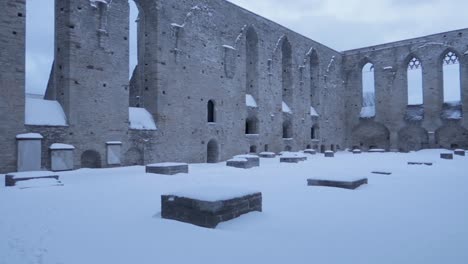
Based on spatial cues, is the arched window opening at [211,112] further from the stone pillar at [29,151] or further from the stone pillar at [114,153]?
the stone pillar at [29,151]

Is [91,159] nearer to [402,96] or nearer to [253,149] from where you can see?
[253,149]

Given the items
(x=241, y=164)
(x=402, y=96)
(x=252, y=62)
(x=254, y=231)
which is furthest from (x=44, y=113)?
(x=402, y=96)

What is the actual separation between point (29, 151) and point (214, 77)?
31.1 ft

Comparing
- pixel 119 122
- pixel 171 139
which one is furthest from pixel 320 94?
pixel 119 122

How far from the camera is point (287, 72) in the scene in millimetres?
23969

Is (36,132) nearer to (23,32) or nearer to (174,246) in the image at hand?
(23,32)

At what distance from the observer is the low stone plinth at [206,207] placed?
4.21 metres

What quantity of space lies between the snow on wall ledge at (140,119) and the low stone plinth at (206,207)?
9759mm

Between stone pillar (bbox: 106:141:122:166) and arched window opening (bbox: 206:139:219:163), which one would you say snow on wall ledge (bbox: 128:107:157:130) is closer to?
stone pillar (bbox: 106:141:122:166)

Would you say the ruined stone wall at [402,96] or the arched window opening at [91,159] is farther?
the ruined stone wall at [402,96]

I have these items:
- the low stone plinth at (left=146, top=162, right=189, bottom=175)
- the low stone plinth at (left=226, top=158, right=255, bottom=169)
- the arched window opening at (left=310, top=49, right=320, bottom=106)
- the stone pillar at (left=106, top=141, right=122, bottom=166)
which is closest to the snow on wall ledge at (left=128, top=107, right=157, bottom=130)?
the stone pillar at (left=106, top=141, right=122, bottom=166)

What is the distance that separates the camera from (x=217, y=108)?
17594 mm

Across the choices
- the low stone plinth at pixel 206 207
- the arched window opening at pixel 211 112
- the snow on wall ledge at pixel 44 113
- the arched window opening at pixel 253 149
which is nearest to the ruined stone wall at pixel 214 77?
the arched window opening at pixel 253 149

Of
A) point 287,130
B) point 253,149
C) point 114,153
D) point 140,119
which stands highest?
point 140,119
